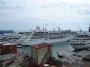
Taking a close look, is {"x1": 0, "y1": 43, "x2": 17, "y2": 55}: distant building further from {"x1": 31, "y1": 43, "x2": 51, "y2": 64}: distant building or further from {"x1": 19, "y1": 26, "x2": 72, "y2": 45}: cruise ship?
{"x1": 19, "y1": 26, "x2": 72, "y2": 45}: cruise ship

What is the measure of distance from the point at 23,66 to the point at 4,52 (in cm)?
590

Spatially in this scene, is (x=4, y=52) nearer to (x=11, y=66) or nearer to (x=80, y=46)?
(x=11, y=66)

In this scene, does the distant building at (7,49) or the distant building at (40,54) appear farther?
the distant building at (7,49)

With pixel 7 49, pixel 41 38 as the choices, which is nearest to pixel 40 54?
pixel 7 49

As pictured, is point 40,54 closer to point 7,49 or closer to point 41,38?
point 7,49

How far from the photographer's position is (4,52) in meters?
18.7

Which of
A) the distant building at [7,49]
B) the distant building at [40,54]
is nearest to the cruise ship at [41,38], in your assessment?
the distant building at [7,49]

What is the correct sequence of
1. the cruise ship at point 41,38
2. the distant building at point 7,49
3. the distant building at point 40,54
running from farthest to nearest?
the cruise ship at point 41,38, the distant building at point 7,49, the distant building at point 40,54

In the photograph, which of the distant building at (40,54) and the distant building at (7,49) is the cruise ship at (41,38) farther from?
the distant building at (40,54)

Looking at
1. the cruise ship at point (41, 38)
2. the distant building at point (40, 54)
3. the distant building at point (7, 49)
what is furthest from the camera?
the cruise ship at point (41, 38)

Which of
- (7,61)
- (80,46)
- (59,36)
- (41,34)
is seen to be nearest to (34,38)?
(41,34)

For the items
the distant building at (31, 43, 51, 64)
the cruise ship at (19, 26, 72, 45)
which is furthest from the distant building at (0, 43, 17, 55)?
the cruise ship at (19, 26, 72, 45)

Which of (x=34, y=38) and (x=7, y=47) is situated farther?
(x=34, y=38)

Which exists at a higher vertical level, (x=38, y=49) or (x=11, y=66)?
(x=38, y=49)
